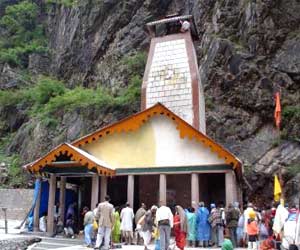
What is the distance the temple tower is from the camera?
902 inches

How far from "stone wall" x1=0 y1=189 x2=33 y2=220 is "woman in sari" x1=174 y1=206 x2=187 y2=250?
1398 centimetres

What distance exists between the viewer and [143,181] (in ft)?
70.1

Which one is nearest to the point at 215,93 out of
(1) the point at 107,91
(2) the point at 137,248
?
A: (1) the point at 107,91

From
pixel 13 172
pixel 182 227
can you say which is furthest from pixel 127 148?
pixel 13 172

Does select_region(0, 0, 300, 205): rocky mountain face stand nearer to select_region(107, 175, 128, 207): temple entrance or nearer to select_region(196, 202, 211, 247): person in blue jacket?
select_region(107, 175, 128, 207): temple entrance

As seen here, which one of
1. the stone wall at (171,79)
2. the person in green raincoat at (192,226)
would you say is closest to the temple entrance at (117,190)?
the stone wall at (171,79)

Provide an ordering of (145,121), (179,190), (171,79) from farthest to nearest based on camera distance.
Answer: (171,79) < (179,190) < (145,121)

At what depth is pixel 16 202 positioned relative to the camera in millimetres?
26328

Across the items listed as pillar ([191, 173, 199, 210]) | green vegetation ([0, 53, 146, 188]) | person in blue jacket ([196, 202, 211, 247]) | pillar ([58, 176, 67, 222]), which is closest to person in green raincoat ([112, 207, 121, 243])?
person in blue jacket ([196, 202, 211, 247])

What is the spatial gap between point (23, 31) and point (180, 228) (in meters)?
51.0

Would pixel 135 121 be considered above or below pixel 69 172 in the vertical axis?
above

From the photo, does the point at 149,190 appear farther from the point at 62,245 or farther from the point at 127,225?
the point at 62,245

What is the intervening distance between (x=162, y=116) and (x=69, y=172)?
467 cm

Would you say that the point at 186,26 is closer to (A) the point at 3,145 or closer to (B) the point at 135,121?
(B) the point at 135,121
